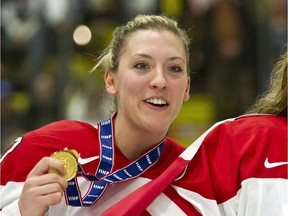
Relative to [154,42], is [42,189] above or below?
below

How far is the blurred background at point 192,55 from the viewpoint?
16.4 ft

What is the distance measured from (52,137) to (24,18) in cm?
335

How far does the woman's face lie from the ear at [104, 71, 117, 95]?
7 cm

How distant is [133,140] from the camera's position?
2.51 m

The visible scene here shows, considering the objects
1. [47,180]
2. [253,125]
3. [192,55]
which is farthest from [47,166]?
[192,55]

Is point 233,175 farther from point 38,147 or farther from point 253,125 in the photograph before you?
point 38,147

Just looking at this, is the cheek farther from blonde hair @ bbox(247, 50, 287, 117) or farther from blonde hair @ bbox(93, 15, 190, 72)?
blonde hair @ bbox(247, 50, 287, 117)

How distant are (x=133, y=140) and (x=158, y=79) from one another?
294 mm

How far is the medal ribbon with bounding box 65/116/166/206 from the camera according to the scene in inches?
92.0

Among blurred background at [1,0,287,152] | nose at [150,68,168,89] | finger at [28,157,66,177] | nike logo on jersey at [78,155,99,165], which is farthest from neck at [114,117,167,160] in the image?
blurred background at [1,0,287,152]

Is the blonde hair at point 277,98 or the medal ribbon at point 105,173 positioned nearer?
the medal ribbon at point 105,173

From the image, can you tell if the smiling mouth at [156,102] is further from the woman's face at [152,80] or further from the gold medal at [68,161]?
the gold medal at [68,161]

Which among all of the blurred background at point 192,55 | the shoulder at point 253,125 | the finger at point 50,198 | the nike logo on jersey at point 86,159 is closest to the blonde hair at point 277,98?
the shoulder at point 253,125

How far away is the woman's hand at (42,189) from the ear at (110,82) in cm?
48
